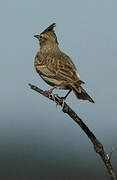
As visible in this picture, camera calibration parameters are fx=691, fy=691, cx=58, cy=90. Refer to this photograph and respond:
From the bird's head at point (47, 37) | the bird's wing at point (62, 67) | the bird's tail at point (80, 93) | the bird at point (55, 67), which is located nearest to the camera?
the bird's tail at point (80, 93)

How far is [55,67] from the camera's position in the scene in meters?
7.21

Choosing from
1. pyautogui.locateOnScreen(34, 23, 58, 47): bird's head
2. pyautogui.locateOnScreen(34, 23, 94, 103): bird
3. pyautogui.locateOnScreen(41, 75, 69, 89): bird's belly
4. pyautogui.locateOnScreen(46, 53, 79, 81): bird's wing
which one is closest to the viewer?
pyautogui.locateOnScreen(34, 23, 94, 103): bird

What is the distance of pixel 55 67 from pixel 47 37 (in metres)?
0.97

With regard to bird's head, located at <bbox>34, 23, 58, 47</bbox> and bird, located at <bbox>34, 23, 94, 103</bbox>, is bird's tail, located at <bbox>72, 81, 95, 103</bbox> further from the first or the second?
bird's head, located at <bbox>34, 23, 58, 47</bbox>

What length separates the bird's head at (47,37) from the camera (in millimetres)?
7925

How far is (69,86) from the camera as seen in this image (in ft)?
21.5

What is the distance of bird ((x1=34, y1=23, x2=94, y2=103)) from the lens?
6.43 meters

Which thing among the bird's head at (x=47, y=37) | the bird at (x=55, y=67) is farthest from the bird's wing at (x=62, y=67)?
the bird's head at (x=47, y=37)

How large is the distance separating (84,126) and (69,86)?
2911 millimetres

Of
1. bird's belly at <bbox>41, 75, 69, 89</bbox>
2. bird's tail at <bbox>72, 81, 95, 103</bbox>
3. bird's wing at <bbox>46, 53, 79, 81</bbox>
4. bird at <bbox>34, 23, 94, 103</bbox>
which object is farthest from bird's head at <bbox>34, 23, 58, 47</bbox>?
bird's tail at <bbox>72, 81, 95, 103</bbox>

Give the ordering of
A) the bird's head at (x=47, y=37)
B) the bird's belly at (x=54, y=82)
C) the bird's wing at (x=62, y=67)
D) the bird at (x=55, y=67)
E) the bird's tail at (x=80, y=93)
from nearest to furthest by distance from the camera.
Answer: the bird's tail at (x=80, y=93) → the bird at (x=55, y=67) → the bird's belly at (x=54, y=82) → the bird's wing at (x=62, y=67) → the bird's head at (x=47, y=37)

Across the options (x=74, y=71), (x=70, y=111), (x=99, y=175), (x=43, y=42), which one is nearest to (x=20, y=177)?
(x=99, y=175)

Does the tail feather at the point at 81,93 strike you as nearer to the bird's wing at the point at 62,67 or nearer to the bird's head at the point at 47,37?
the bird's wing at the point at 62,67

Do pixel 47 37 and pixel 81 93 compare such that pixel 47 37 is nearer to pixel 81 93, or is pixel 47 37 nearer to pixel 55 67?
pixel 55 67
